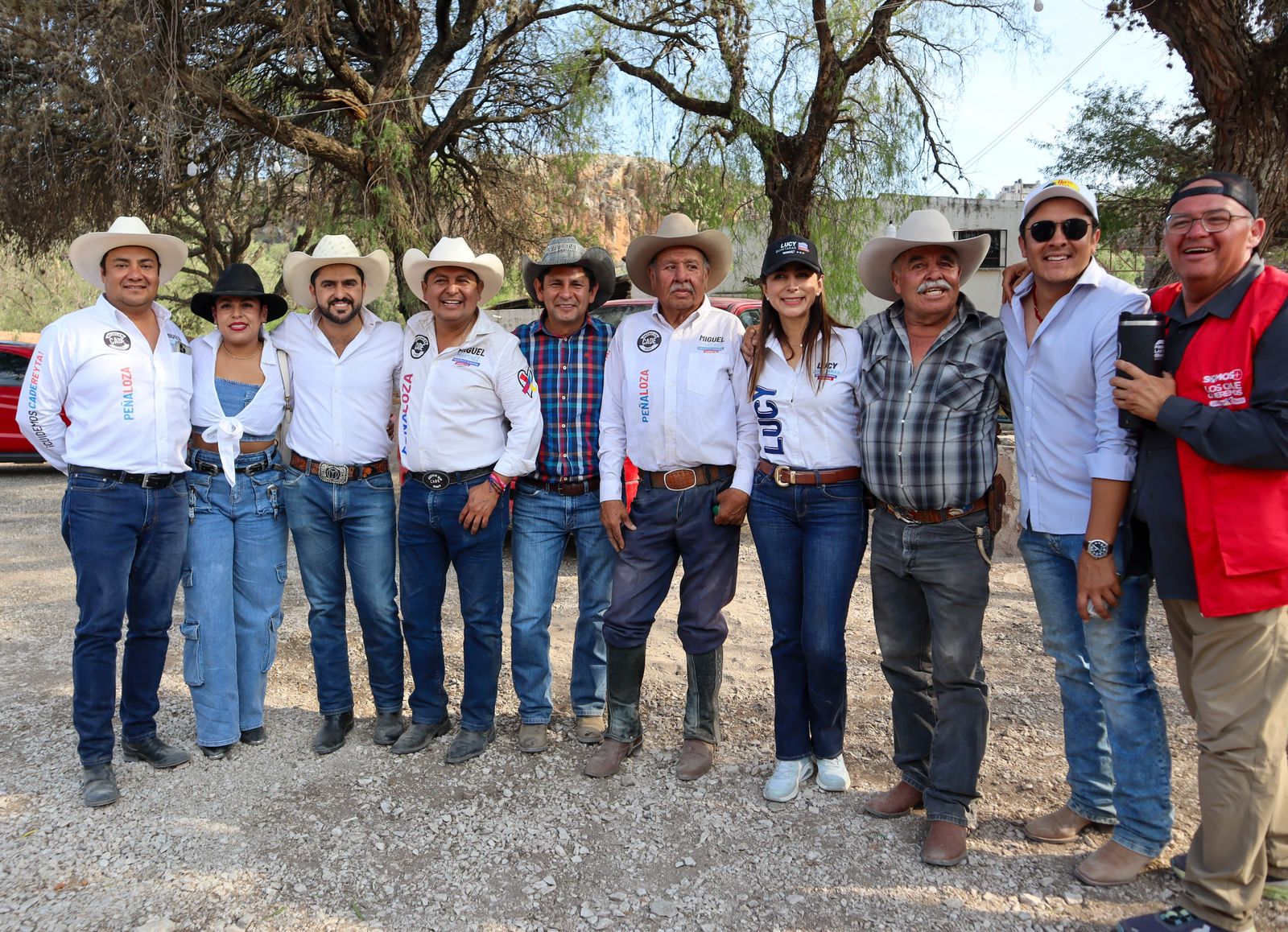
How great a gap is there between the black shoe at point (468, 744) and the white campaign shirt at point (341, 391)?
1.29 m

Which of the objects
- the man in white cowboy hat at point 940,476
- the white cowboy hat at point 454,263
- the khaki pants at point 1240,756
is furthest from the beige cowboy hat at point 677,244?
the khaki pants at point 1240,756

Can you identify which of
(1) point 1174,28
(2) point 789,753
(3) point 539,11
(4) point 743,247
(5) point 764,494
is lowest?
(2) point 789,753

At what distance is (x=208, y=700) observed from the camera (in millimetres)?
4090

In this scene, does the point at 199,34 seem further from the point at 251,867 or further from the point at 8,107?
the point at 251,867

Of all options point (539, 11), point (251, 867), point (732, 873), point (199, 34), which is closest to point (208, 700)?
point (251, 867)

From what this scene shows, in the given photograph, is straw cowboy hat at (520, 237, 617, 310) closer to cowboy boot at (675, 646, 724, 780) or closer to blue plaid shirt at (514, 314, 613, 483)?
blue plaid shirt at (514, 314, 613, 483)

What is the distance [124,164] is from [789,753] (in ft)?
33.2

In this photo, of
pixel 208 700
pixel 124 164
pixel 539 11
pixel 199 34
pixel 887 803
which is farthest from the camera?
pixel 539 11

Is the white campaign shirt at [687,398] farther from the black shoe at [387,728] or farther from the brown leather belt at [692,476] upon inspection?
the black shoe at [387,728]

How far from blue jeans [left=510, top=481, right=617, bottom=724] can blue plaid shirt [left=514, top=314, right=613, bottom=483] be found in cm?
13

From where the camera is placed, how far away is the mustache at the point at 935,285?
10.6ft

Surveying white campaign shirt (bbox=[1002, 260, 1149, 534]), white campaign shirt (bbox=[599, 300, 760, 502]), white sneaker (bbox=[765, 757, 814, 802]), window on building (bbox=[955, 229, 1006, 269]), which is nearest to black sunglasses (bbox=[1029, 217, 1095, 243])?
white campaign shirt (bbox=[1002, 260, 1149, 534])

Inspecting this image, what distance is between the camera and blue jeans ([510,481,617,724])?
13.6 ft

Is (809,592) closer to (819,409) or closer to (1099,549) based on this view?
(819,409)
